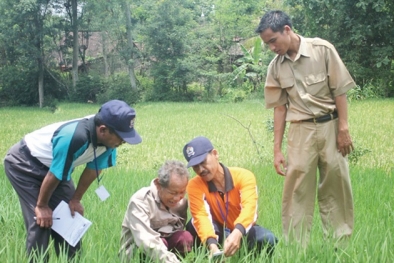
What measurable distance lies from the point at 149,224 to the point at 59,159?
0.56m

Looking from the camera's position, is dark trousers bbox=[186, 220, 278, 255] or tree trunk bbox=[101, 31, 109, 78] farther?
tree trunk bbox=[101, 31, 109, 78]

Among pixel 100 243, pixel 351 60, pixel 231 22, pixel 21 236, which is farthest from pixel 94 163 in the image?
pixel 231 22

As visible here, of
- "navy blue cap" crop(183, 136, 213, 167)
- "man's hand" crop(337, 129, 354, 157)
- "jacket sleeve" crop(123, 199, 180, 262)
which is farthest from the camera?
"man's hand" crop(337, 129, 354, 157)

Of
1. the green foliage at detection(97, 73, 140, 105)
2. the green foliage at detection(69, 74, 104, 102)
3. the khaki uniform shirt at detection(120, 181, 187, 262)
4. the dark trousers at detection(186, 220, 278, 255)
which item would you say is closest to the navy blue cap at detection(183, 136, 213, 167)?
the khaki uniform shirt at detection(120, 181, 187, 262)

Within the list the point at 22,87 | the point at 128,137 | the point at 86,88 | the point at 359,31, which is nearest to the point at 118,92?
the point at 86,88

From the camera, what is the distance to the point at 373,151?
7254 mm

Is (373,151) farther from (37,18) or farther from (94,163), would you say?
(37,18)

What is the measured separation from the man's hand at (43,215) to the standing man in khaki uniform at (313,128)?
1.40 metres

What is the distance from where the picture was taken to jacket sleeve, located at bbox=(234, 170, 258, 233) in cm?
270

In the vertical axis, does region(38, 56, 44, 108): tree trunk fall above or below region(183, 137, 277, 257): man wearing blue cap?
below

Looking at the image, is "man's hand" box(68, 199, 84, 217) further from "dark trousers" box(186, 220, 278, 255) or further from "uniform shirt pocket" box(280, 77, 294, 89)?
"uniform shirt pocket" box(280, 77, 294, 89)

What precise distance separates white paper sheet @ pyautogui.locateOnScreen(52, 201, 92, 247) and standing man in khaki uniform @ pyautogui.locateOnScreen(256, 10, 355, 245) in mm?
1221

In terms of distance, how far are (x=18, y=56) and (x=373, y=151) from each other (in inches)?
859

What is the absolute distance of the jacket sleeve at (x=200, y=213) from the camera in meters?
2.69
